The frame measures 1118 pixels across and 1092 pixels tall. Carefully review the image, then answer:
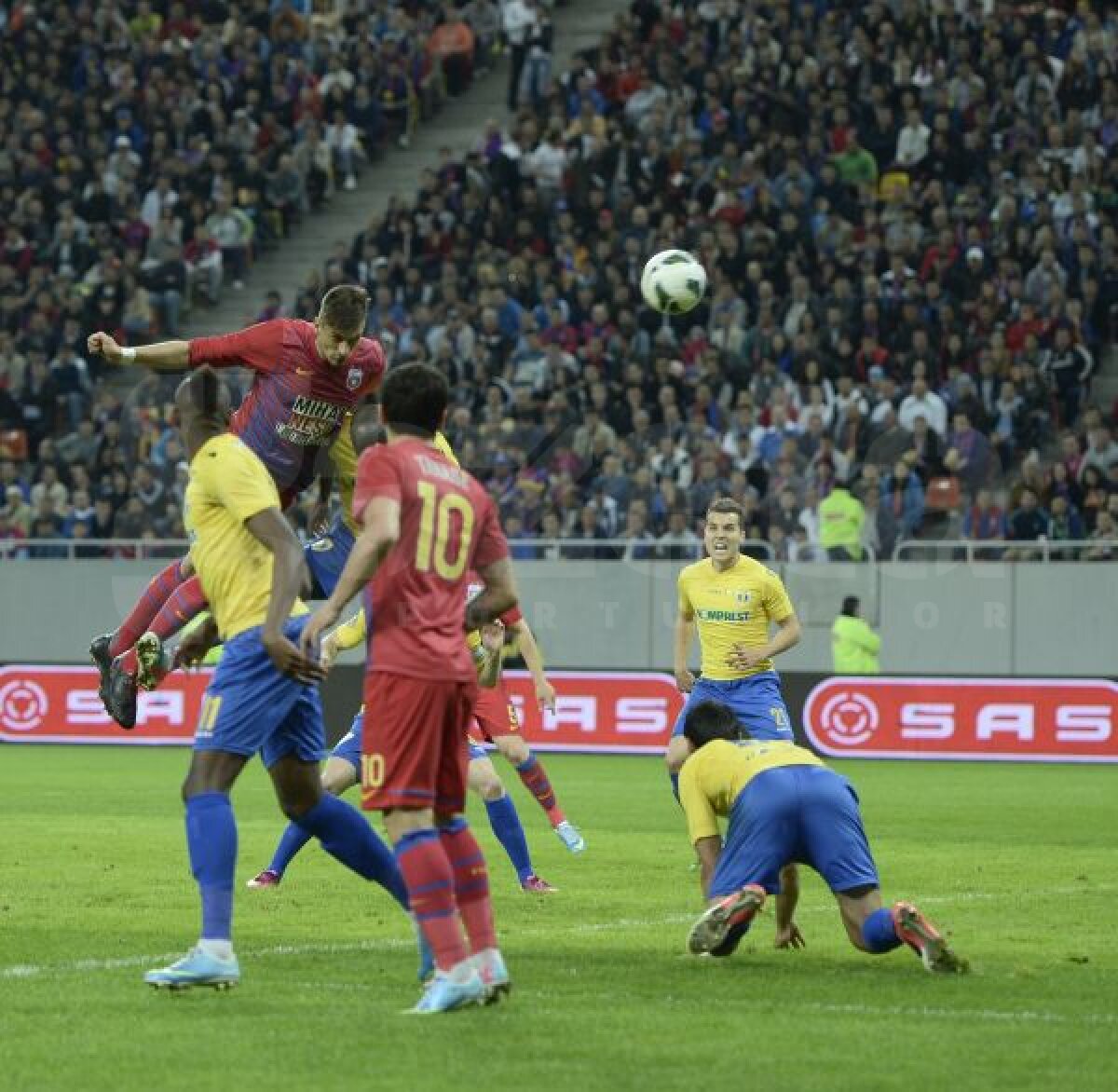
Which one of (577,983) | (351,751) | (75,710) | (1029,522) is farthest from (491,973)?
(75,710)

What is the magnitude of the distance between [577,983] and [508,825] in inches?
146

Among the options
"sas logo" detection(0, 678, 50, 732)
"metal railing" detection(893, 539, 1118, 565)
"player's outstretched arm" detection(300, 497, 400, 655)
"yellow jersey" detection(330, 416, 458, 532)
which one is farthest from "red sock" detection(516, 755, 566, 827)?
"sas logo" detection(0, 678, 50, 732)

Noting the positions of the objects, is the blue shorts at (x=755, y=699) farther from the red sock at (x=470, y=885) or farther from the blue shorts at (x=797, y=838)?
the red sock at (x=470, y=885)

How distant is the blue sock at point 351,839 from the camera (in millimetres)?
9148

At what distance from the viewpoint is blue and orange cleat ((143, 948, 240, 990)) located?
8469 mm

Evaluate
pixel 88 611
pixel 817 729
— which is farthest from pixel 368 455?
pixel 88 611

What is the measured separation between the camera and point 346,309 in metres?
10.7

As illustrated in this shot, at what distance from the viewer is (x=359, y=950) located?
1004cm

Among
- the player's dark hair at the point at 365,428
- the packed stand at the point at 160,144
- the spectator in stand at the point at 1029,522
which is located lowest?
the spectator in stand at the point at 1029,522

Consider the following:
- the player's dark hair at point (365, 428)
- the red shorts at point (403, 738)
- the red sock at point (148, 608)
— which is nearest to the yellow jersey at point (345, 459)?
the player's dark hair at point (365, 428)

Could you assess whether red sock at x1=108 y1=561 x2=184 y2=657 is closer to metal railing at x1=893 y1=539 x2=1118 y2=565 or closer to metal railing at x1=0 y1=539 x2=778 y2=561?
metal railing at x1=0 y1=539 x2=778 y2=561

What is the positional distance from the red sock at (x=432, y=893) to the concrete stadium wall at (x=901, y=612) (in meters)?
17.3

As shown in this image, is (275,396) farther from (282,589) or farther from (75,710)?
(75,710)

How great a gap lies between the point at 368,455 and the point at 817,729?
1584cm
